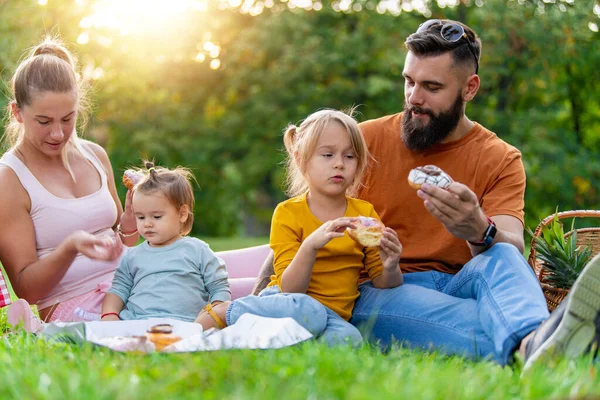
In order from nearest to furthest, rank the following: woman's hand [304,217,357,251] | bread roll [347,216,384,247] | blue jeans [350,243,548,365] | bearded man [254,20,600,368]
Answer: blue jeans [350,243,548,365] → bearded man [254,20,600,368] → woman's hand [304,217,357,251] → bread roll [347,216,384,247]

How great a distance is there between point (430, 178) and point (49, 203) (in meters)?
1.97

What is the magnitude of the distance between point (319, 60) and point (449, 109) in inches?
538

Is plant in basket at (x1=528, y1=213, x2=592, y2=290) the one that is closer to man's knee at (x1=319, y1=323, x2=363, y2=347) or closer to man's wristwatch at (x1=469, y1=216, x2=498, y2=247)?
man's wristwatch at (x1=469, y1=216, x2=498, y2=247)

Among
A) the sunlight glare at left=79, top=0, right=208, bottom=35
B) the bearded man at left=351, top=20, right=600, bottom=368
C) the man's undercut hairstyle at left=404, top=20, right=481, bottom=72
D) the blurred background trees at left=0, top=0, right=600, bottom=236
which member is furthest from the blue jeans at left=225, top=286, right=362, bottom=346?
the sunlight glare at left=79, top=0, right=208, bottom=35

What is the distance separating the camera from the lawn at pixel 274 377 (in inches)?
83.8

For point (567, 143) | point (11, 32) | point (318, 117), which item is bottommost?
point (567, 143)

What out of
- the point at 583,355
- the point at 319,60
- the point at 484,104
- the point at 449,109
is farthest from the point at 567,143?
the point at 583,355

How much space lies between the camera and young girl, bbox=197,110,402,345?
3594 mm

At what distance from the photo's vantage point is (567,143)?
56.0 ft

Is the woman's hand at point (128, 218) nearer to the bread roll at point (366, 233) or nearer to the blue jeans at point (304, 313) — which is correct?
the blue jeans at point (304, 313)

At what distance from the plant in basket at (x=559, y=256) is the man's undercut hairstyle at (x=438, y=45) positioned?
1020 mm

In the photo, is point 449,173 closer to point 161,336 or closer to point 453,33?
point 453,33

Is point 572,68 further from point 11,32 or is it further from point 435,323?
point 435,323

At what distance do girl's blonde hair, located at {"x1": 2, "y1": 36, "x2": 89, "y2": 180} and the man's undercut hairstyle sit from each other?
183cm
